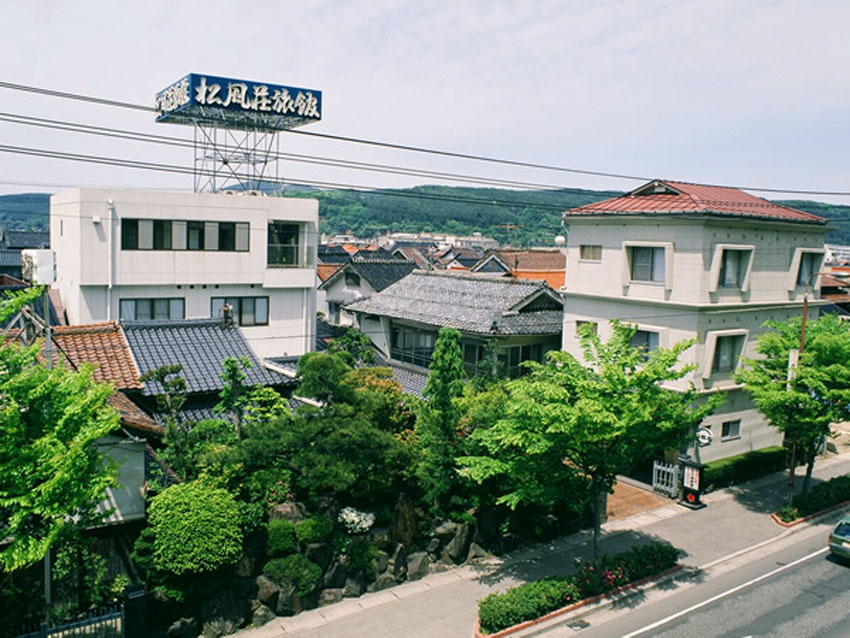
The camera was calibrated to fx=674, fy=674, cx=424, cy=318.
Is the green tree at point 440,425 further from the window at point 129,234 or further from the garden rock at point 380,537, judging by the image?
the window at point 129,234

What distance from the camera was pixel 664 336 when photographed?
2759 centimetres

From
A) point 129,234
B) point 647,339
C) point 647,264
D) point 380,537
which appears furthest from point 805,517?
point 129,234

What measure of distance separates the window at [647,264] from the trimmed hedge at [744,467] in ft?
27.0

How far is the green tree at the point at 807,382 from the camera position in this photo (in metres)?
23.5

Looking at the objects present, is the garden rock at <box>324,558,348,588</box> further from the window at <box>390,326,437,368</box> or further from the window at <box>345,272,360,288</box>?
the window at <box>345,272,360,288</box>

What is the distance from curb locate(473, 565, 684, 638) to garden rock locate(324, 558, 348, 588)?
3.73 metres

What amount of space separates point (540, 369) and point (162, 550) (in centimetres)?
1074

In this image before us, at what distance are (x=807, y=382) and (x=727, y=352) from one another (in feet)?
17.4

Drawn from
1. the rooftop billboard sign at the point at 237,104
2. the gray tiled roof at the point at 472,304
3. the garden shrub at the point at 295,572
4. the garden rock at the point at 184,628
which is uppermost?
the rooftop billboard sign at the point at 237,104

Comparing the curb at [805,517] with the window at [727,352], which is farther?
the window at [727,352]

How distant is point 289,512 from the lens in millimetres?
17609

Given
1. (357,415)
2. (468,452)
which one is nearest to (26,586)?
(357,415)

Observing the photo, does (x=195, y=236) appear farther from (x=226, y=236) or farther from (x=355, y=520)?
(x=355, y=520)

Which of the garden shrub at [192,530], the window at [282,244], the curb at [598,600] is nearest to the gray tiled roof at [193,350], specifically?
the garden shrub at [192,530]
